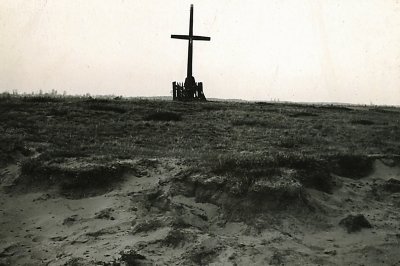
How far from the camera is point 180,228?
7375 mm

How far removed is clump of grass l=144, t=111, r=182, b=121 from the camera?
16516 mm

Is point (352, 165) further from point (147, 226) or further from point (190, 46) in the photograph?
point (190, 46)

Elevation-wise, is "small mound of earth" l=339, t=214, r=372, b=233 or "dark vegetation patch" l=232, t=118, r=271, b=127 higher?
"dark vegetation patch" l=232, t=118, r=271, b=127

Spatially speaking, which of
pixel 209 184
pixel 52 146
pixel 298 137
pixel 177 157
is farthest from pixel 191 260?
pixel 298 137

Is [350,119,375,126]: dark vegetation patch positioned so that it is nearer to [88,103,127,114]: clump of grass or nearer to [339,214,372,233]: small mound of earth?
[88,103,127,114]: clump of grass

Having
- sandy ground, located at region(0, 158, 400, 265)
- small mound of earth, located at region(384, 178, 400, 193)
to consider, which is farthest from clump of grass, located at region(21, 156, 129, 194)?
small mound of earth, located at region(384, 178, 400, 193)

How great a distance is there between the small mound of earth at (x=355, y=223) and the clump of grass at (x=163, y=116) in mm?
9942

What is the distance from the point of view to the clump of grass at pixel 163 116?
54.2ft

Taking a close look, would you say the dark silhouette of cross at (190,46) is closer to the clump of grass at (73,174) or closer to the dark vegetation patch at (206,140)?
the dark vegetation patch at (206,140)

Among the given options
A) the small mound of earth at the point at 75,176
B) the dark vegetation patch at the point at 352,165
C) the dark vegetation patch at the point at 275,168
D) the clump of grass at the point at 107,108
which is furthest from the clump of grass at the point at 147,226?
the clump of grass at the point at 107,108

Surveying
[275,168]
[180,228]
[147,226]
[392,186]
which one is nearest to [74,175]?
[147,226]

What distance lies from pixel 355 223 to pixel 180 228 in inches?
122

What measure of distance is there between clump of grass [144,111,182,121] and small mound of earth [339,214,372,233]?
32.6 feet

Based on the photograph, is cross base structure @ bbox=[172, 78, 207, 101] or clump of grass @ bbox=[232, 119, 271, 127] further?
cross base structure @ bbox=[172, 78, 207, 101]
